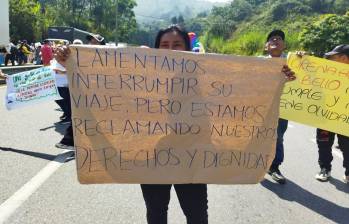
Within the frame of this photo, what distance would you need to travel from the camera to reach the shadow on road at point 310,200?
4.68 metres

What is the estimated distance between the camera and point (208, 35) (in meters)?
119

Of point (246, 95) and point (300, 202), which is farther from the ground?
point (246, 95)

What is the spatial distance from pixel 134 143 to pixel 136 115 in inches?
6.9

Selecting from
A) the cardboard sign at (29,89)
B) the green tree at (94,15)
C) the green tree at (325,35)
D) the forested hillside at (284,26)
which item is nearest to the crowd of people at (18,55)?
the cardboard sign at (29,89)

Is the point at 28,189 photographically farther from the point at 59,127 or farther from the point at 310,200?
the point at 59,127

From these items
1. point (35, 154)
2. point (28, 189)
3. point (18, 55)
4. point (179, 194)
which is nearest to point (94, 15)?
point (18, 55)

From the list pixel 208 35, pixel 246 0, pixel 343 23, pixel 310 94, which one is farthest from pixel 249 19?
pixel 310 94

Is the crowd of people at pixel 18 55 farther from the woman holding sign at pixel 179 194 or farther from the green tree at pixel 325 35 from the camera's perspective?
the green tree at pixel 325 35

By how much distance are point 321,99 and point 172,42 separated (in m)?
2.77

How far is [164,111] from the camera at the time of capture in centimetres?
305

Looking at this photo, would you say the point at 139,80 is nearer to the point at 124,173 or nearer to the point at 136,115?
the point at 136,115

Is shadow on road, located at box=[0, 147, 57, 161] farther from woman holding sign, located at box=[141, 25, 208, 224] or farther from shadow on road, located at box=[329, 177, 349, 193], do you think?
woman holding sign, located at box=[141, 25, 208, 224]

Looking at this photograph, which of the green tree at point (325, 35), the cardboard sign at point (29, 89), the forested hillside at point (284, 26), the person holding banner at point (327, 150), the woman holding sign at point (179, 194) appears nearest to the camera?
the woman holding sign at point (179, 194)

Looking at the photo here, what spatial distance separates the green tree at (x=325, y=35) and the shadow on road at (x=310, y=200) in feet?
171
